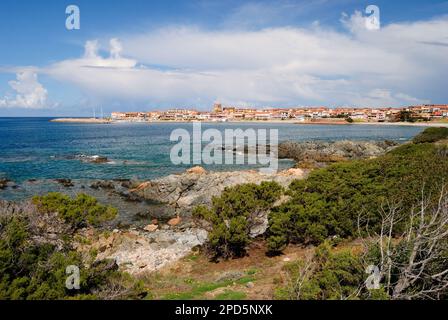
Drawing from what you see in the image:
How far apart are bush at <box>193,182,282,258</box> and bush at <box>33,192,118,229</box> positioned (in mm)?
4298

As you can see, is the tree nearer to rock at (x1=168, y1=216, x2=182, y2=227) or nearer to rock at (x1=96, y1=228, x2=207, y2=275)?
rock at (x1=96, y1=228, x2=207, y2=275)

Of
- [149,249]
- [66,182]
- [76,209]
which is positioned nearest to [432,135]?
[149,249]

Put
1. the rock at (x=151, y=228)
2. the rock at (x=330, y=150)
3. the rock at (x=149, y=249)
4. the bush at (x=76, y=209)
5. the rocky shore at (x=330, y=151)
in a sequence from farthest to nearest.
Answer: the rock at (x=330, y=150) → the rocky shore at (x=330, y=151) → the rock at (x=151, y=228) → the rock at (x=149, y=249) → the bush at (x=76, y=209)

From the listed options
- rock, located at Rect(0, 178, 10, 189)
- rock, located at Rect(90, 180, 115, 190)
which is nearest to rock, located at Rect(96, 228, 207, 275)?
rock, located at Rect(90, 180, 115, 190)

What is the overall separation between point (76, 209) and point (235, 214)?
22.4 ft

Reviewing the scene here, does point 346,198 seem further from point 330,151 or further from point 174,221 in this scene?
point 330,151

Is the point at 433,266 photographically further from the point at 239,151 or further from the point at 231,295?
the point at 239,151

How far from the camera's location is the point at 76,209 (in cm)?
1423

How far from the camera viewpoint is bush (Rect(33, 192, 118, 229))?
14.1 metres

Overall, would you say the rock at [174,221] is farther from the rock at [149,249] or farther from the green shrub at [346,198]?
the green shrub at [346,198]

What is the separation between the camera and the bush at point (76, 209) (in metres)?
14.1

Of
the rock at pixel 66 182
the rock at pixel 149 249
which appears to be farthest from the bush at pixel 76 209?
the rock at pixel 66 182

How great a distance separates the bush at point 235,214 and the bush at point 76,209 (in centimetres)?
430
